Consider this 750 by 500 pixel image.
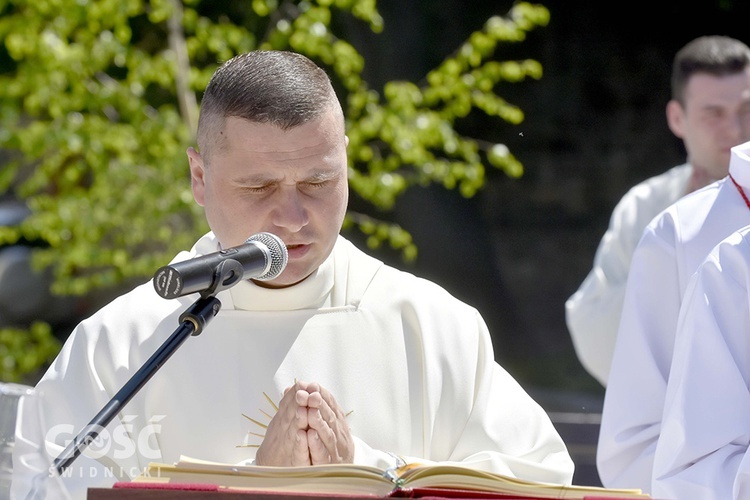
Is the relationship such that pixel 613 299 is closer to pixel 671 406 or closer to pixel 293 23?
pixel 293 23

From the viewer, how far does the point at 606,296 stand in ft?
19.7

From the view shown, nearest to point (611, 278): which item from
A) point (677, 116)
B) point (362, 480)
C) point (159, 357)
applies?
point (677, 116)

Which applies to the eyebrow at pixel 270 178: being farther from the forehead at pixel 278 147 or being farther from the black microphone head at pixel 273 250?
the black microphone head at pixel 273 250

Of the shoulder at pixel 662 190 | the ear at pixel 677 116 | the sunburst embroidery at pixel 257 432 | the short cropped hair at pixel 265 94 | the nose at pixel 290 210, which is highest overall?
the ear at pixel 677 116

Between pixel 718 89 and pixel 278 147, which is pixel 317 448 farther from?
pixel 718 89

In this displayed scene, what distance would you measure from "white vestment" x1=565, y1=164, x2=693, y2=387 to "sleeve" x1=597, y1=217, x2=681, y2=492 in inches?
79.2

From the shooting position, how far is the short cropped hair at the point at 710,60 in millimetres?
5535

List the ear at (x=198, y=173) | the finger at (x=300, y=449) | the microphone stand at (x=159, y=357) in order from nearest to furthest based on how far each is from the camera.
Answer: the microphone stand at (x=159, y=357) < the finger at (x=300, y=449) < the ear at (x=198, y=173)

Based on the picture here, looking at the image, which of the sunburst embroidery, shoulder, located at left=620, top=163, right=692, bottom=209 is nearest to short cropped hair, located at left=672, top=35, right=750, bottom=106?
shoulder, located at left=620, top=163, right=692, bottom=209

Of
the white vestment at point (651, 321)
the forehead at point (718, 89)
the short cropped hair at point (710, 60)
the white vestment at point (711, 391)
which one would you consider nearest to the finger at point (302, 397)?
the white vestment at point (711, 391)

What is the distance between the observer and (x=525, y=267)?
1233 cm

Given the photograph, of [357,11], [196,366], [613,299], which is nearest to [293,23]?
[357,11]

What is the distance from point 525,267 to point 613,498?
10.3 meters

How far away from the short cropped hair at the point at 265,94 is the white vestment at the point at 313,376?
1.26 ft
